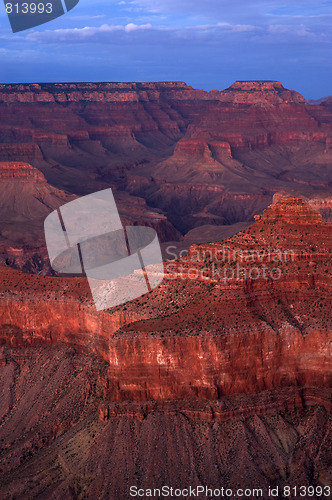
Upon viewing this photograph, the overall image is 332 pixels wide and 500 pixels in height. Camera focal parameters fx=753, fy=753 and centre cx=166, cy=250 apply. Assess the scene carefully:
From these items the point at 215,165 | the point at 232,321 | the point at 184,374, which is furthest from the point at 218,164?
the point at 184,374

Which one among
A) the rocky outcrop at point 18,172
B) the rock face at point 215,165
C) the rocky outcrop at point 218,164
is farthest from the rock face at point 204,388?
the rocky outcrop at point 18,172

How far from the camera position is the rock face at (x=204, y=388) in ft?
123

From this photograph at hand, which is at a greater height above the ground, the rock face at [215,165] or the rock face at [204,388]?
the rock face at [204,388]

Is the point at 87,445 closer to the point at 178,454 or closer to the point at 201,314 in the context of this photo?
the point at 178,454

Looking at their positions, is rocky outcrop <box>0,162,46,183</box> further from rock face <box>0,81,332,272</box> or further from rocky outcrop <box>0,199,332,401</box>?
rocky outcrop <box>0,199,332,401</box>

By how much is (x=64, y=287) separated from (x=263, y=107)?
149 m

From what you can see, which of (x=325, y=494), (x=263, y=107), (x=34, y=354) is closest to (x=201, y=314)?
(x=325, y=494)

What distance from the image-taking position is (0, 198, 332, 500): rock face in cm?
3756

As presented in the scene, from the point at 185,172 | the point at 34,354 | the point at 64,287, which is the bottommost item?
the point at 185,172

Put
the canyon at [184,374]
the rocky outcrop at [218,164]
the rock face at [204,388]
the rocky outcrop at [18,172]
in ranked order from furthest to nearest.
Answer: the rocky outcrop at [218,164] < the rocky outcrop at [18,172] < the canyon at [184,374] < the rock face at [204,388]

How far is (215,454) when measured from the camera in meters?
37.7

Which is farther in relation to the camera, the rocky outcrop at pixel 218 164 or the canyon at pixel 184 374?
the rocky outcrop at pixel 218 164

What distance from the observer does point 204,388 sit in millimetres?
39969

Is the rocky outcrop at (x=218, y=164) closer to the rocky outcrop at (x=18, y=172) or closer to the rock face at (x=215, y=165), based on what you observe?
the rock face at (x=215, y=165)
